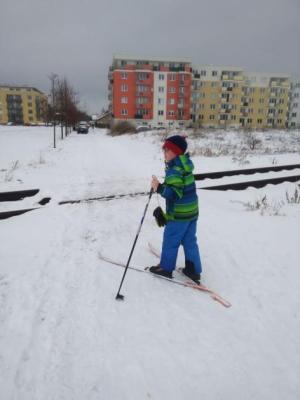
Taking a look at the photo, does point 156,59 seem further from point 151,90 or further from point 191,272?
point 191,272

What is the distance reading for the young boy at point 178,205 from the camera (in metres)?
3.06

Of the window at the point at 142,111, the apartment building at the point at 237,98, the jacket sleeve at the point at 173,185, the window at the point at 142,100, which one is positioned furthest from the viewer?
the apartment building at the point at 237,98

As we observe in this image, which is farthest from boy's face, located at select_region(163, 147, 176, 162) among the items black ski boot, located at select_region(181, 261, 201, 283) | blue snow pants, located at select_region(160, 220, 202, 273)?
black ski boot, located at select_region(181, 261, 201, 283)

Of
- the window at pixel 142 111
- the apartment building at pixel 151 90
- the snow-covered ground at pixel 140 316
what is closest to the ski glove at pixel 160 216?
the snow-covered ground at pixel 140 316

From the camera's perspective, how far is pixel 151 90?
59406 millimetres

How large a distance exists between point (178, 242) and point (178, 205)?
0.49 meters

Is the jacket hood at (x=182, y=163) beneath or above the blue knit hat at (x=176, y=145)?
beneath

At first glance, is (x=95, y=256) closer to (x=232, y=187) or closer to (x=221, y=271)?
(x=221, y=271)

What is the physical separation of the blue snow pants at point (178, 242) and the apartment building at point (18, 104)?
415 ft

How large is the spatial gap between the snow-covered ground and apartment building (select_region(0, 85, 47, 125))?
12547 cm

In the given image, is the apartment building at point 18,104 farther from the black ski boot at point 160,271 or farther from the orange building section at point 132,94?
the black ski boot at point 160,271

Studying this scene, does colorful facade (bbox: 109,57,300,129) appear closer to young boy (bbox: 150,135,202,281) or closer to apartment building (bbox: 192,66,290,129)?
apartment building (bbox: 192,66,290,129)

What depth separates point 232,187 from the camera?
812 cm

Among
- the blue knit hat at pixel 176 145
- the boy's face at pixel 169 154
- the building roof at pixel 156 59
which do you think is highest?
the building roof at pixel 156 59
